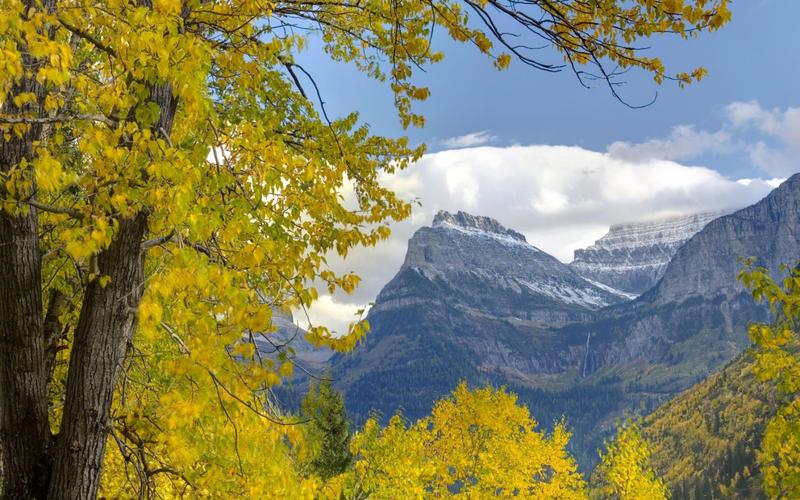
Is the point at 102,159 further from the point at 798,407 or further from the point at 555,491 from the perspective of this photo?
the point at 555,491

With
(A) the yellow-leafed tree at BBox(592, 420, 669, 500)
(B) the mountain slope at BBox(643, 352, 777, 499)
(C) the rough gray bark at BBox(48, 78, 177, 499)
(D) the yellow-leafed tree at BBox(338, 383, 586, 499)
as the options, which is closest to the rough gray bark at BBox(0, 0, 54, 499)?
(C) the rough gray bark at BBox(48, 78, 177, 499)

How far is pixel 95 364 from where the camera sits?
4.86 meters

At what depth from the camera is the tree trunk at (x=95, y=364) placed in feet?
15.7

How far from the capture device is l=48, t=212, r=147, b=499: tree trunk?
4793 millimetres

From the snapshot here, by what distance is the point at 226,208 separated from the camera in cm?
516

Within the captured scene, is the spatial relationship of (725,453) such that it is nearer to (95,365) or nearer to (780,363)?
(780,363)

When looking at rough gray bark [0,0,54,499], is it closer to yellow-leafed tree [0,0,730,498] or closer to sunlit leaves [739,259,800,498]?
yellow-leafed tree [0,0,730,498]

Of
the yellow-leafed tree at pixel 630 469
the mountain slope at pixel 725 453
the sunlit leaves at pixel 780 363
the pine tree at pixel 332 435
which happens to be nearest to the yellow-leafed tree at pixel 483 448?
the yellow-leafed tree at pixel 630 469

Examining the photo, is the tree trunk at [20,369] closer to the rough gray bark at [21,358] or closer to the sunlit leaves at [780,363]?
the rough gray bark at [21,358]

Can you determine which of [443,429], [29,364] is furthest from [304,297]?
[443,429]

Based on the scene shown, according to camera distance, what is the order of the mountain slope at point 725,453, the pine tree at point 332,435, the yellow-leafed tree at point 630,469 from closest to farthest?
the yellow-leafed tree at point 630,469 → the pine tree at point 332,435 → the mountain slope at point 725,453

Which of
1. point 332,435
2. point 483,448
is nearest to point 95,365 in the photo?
point 483,448

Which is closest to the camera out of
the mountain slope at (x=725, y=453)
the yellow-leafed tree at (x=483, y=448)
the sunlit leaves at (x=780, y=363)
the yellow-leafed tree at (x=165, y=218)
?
the yellow-leafed tree at (x=165, y=218)

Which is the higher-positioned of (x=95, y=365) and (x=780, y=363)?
(x=95, y=365)
